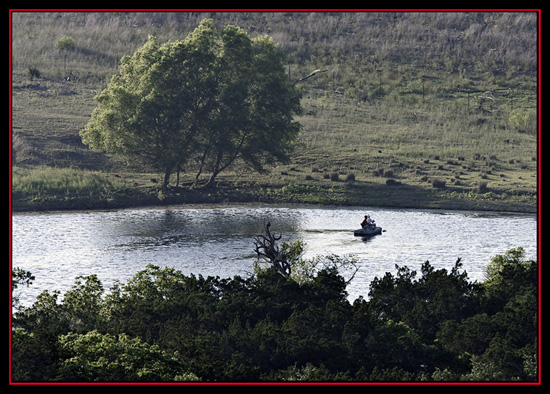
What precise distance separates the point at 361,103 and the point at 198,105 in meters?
36.1

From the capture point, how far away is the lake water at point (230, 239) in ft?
197

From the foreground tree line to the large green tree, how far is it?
4594 cm

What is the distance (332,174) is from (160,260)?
36.7 metres

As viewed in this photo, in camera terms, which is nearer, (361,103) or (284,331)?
(284,331)

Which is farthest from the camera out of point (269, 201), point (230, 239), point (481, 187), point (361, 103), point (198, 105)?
point (361, 103)

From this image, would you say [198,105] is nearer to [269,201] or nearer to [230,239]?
[269,201]

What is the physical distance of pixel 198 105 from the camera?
92.9 m

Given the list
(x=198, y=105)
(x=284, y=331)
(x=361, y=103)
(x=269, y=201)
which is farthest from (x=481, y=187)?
(x=284, y=331)

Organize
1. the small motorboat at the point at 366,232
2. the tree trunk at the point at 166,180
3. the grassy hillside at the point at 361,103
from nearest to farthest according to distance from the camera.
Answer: the small motorboat at the point at 366,232 → the tree trunk at the point at 166,180 → the grassy hillside at the point at 361,103

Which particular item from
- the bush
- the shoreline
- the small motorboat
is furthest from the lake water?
the bush

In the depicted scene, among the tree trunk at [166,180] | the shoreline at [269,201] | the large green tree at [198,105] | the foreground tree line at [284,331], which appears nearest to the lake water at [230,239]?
the shoreline at [269,201]

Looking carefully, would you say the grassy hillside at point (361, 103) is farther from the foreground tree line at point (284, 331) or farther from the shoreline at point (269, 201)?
the foreground tree line at point (284, 331)

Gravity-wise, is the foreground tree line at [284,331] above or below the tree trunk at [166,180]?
above

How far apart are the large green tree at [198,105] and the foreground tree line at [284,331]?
4594 cm
